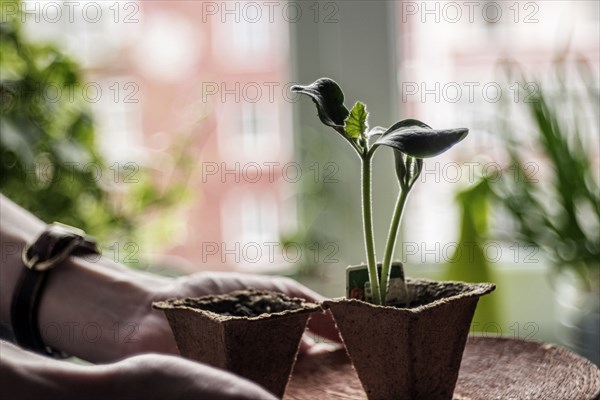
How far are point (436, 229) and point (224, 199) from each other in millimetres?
422

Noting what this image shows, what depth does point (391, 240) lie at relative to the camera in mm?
573

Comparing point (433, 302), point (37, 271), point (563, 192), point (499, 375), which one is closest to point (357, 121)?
point (433, 302)

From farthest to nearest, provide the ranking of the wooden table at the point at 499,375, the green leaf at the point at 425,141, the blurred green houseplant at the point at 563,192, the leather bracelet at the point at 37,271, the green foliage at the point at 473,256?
the green foliage at the point at 473,256 → the blurred green houseplant at the point at 563,192 → the leather bracelet at the point at 37,271 → the wooden table at the point at 499,375 → the green leaf at the point at 425,141

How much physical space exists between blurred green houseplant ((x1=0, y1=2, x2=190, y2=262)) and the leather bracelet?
0.38m

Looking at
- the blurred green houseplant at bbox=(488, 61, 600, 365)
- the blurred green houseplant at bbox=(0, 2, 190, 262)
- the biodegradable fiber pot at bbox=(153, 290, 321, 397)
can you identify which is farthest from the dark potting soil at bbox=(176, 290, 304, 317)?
the blurred green houseplant at bbox=(0, 2, 190, 262)

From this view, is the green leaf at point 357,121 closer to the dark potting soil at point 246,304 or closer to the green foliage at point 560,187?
the dark potting soil at point 246,304

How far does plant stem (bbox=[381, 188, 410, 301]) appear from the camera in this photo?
563 mm

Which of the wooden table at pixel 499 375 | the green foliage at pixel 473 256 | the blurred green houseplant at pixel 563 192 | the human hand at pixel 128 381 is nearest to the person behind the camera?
the human hand at pixel 128 381

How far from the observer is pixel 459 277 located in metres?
1.17

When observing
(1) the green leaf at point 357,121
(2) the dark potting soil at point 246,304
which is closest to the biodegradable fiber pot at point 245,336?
(2) the dark potting soil at point 246,304

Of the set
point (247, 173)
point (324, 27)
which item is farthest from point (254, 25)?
point (247, 173)

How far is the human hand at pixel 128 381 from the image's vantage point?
1.09 ft

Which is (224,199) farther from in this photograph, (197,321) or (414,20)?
(197,321)

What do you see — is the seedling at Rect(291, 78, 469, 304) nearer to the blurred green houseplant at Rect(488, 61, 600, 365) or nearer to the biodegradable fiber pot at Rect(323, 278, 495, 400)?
the biodegradable fiber pot at Rect(323, 278, 495, 400)
